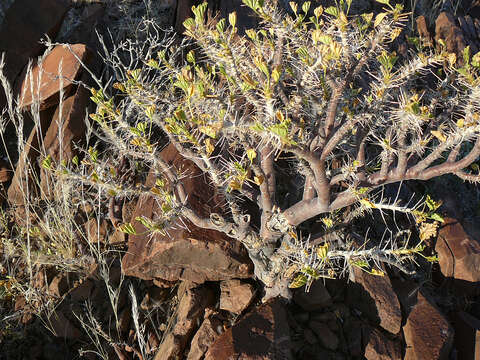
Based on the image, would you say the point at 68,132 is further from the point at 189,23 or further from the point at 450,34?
the point at 450,34

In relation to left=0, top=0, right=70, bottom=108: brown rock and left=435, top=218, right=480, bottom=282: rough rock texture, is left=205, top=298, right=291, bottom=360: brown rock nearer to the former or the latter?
left=435, top=218, right=480, bottom=282: rough rock texture

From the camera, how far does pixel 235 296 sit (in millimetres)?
2584

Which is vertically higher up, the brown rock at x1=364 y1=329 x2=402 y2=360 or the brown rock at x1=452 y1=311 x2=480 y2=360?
the brown rock at x1=364 y1=329 x2=402 y2=360

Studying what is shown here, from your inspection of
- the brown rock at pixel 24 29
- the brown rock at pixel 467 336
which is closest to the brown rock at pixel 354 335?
the brown rock at pixel 467 336

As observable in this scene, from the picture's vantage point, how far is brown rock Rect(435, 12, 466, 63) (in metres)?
4.03

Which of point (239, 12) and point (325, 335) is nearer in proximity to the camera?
point (325, 335)

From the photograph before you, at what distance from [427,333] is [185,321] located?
1.47 m

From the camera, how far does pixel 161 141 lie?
3.47 m

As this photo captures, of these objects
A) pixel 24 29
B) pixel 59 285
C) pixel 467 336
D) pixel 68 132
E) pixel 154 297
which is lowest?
pixel 467 336

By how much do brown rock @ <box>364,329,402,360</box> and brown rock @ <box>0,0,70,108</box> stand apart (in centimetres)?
Answer: 384

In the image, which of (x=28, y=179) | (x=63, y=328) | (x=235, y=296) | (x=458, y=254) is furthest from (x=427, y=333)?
(x=28, y=179)

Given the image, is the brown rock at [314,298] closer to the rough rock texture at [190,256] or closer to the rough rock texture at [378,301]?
the rough rock texture at [378,301]

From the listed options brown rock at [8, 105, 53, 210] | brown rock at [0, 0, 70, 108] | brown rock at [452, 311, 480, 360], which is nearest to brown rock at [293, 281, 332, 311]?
brown rock at [452, 311, 480, 360]

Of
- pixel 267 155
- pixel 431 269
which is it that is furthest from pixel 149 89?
pixel 431 269
